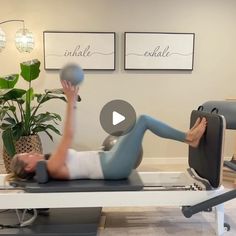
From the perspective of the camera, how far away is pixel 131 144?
1926 mm

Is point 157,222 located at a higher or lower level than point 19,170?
lower

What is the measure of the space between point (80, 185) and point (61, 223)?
37cm

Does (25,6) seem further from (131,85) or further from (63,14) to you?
(131,85)

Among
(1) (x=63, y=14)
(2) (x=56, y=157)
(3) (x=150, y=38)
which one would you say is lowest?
(2) (x=56, y=157)

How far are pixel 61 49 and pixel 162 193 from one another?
8.48 feet

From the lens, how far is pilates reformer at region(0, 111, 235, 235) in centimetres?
183

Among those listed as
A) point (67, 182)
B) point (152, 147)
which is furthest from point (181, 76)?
point (67, 182)

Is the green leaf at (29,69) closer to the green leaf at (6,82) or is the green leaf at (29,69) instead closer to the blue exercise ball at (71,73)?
the green leaf at (6,82)

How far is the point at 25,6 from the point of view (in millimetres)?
3822

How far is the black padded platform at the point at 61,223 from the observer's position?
190 centimetres

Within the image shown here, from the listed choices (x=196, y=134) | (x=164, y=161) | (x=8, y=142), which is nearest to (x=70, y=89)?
(x=196, y=134)

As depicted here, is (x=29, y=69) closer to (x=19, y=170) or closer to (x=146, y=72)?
(x=19, y=170)

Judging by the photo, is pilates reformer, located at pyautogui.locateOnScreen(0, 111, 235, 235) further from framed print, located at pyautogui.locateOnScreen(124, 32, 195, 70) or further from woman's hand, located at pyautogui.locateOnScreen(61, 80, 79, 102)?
framed print, located at pyautogui.locateOnScreen(124, 32, 195, 70)
